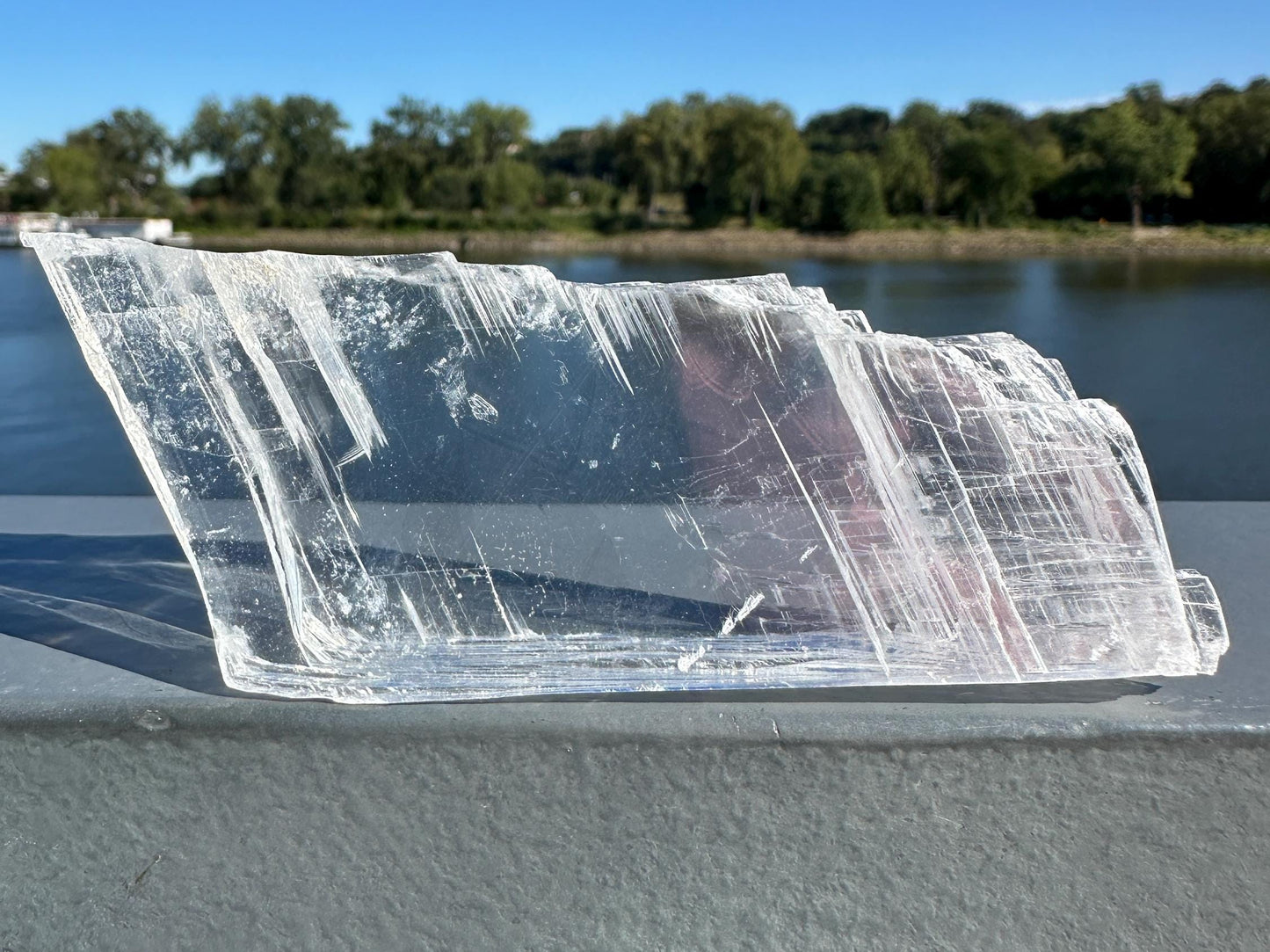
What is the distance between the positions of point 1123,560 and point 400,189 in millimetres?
11040

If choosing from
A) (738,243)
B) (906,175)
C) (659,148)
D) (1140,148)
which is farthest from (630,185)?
(1140,148)

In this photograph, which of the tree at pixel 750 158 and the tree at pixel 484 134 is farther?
the tree at pixel 484 134

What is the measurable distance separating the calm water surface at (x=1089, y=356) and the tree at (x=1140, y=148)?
688mm

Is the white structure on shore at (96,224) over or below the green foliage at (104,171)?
below

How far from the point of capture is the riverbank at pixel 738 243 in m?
10.2

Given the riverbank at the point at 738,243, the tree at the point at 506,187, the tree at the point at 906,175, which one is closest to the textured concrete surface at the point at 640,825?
the riverbank at the point at 738,243

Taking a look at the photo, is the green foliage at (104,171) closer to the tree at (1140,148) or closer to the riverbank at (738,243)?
the riverbank at (738,243)

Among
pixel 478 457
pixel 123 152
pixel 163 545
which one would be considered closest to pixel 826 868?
pixel 478 457

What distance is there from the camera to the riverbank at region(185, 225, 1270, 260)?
1016cm

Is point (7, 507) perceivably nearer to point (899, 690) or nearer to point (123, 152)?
point (899, 690)

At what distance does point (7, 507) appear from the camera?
6.24 ft

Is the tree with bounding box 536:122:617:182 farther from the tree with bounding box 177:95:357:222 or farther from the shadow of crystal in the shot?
the shadow of crystal

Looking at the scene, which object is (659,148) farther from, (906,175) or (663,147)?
(906,175)

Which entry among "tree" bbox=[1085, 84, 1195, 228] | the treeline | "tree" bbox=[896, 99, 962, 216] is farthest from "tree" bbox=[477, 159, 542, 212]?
"tree" bbox=[1085, 84, 1195, 228]
